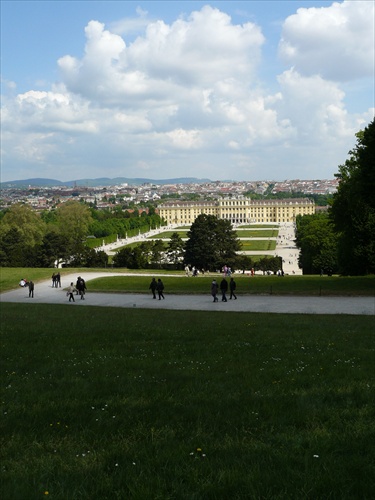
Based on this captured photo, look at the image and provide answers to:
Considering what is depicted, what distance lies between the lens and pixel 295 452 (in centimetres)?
438

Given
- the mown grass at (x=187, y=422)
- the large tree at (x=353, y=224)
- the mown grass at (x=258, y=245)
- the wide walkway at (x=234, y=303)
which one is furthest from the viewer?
the mown grass at (x=258, y=245)

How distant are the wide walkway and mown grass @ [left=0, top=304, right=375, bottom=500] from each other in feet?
37.0

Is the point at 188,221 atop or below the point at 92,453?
atop

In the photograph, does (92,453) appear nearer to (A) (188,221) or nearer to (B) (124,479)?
(B) (124,479)

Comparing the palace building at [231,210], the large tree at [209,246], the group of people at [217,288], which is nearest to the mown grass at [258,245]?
the large tree at [209,246]

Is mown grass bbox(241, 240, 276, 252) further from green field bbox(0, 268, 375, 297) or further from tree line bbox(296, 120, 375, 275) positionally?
green field bbox(0, 268, 375, 297)

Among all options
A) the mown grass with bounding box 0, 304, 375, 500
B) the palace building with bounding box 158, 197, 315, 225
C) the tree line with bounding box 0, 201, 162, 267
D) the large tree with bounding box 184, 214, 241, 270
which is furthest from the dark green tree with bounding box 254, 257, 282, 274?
the palace building with bounding box 158, 197, 315, 225

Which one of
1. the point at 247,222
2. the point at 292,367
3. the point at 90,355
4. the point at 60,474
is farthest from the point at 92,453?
the point at 247,222

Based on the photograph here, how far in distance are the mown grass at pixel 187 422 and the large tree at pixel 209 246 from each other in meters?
47.5

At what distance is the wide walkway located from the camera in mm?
20766

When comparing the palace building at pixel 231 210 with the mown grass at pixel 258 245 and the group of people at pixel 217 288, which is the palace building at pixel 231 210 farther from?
the group of people at pixel 217 288

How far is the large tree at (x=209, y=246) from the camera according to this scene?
57.3 meters

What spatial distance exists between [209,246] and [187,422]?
52.5 m

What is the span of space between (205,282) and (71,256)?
1155 inches
